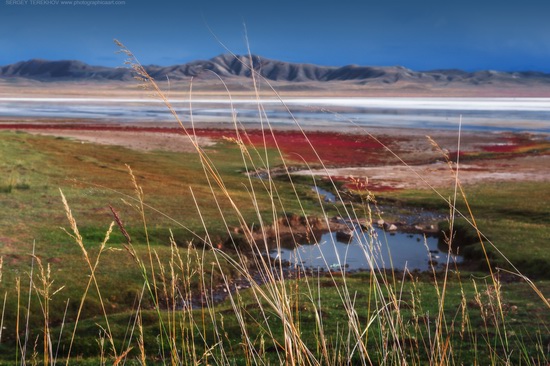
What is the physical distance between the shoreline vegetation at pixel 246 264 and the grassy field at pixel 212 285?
55 mm

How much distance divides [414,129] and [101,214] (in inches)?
2594

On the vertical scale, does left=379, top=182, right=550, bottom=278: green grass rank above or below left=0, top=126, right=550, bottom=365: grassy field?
below

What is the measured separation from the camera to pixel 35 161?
3541cm

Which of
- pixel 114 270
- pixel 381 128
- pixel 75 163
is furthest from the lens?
pixel 381 128

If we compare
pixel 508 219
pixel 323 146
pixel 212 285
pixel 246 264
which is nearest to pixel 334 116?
pixel 323 146

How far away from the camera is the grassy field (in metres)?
2.97

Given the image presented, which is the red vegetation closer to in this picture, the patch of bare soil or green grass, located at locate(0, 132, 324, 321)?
the patch of bare soil

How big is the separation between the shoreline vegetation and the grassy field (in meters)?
0.05

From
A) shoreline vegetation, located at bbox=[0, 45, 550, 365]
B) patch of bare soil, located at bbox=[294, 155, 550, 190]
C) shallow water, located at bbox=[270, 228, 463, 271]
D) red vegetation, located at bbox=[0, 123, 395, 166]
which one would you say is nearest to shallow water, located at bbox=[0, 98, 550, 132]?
red vegetation, located at bbox=[0, 123, 395, 166]

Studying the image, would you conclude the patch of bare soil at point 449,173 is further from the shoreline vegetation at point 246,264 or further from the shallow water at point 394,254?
the shallow water at point 394,254

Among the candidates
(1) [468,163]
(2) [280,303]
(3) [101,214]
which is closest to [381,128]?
(1) [468,163]

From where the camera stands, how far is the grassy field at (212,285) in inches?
117

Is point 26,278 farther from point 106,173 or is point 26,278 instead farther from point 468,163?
point 468,163

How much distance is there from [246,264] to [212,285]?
14323mm
